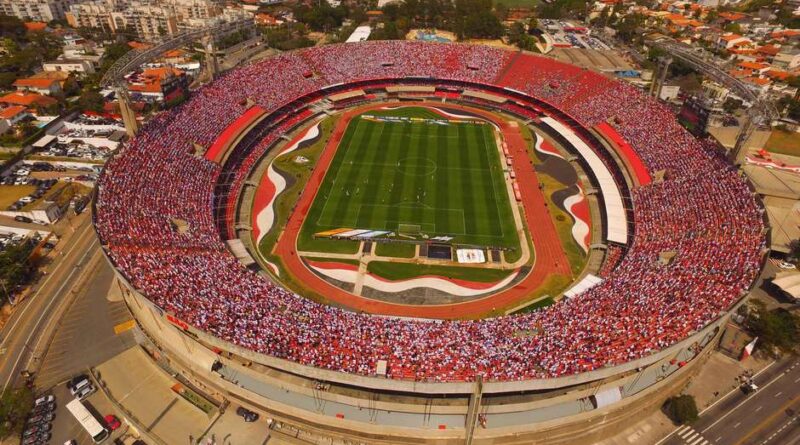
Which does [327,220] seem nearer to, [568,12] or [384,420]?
[384,420]

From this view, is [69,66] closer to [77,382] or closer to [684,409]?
[77,382]

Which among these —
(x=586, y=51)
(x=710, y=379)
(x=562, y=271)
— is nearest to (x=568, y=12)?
(x=586, y=51)

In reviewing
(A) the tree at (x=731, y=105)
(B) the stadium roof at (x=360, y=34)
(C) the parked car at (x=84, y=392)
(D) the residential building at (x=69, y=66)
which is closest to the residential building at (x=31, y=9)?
(D) the residential building at (x=69, y=66)

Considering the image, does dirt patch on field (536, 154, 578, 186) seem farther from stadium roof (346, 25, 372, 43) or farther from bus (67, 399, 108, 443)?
stadium roof (346, 25, 372, 43)

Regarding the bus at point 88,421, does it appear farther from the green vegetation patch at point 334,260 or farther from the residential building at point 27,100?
the residential building at point 27,100

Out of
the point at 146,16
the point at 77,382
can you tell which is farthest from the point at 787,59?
the point at 146,16

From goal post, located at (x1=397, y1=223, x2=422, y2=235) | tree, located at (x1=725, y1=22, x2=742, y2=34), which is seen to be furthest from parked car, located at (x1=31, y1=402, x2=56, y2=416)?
tree, located at (x1=725, y1=22, x2=742, y2=34)
